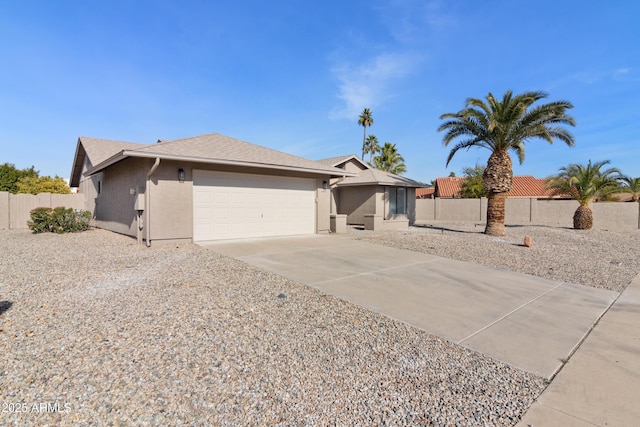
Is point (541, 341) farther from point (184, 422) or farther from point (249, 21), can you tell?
point (249, 21)

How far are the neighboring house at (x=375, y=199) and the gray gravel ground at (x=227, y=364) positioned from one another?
43.3 feet

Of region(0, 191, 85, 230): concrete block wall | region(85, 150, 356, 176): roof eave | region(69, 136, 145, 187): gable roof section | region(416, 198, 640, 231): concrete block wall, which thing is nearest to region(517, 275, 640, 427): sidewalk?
region(85, 150, 356, 176): roof eave

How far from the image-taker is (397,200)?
1991cm

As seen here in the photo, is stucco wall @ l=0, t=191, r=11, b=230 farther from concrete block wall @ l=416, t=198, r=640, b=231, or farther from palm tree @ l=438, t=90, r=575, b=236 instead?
concrete block wall @ l=416, t=198, r=640, b=231

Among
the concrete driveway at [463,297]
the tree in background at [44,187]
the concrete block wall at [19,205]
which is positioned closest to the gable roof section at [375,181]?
the concrete driveway at [463,297]

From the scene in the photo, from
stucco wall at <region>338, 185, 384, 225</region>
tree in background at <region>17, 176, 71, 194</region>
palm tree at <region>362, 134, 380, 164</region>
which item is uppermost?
palm tree at <region>362, 134, 380, 164</region>

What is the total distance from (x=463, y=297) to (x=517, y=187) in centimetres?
3571

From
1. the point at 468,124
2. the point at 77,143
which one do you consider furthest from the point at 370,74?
the point at 77,143

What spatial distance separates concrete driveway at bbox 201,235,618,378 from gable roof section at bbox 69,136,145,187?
39.7 ft

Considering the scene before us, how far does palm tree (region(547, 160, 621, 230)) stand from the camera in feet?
58.3

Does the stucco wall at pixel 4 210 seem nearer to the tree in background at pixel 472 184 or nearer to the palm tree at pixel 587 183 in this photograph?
the palm tree at pixel 587 183

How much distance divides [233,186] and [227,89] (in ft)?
24.4

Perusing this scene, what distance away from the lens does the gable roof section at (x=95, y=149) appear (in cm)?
1703

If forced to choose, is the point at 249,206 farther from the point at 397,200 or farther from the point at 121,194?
the point at 397,200
